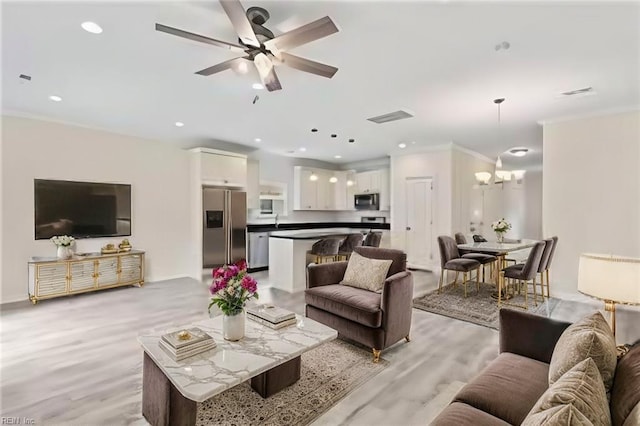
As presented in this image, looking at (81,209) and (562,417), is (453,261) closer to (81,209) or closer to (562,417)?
(562,417)

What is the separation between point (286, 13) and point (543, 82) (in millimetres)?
2790

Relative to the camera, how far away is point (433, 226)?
266 inches

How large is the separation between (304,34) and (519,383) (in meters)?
2.39

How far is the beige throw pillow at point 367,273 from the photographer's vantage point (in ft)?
10.6

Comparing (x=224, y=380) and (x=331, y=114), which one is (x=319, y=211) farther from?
(x=224, y=380)

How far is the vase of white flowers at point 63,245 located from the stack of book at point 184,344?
3704mm

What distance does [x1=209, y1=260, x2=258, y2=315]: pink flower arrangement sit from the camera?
210 cm

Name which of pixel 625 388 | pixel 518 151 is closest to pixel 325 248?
pixel 625 388

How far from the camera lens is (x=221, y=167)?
6.14m

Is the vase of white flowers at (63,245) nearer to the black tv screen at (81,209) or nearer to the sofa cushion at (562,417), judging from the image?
the black tv screen at (81,209)

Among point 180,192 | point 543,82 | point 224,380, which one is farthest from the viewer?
point 180,192

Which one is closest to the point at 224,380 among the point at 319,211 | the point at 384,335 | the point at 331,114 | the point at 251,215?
the point at 384,335

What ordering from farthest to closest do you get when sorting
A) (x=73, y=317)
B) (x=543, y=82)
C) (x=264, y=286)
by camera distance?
1. (x=264, y=286)
2. (x=73, y=317)
3. (x=543, y=82)

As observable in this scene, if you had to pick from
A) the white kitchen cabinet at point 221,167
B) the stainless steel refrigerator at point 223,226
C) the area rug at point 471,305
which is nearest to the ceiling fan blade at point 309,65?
the area rug at point 471,305
